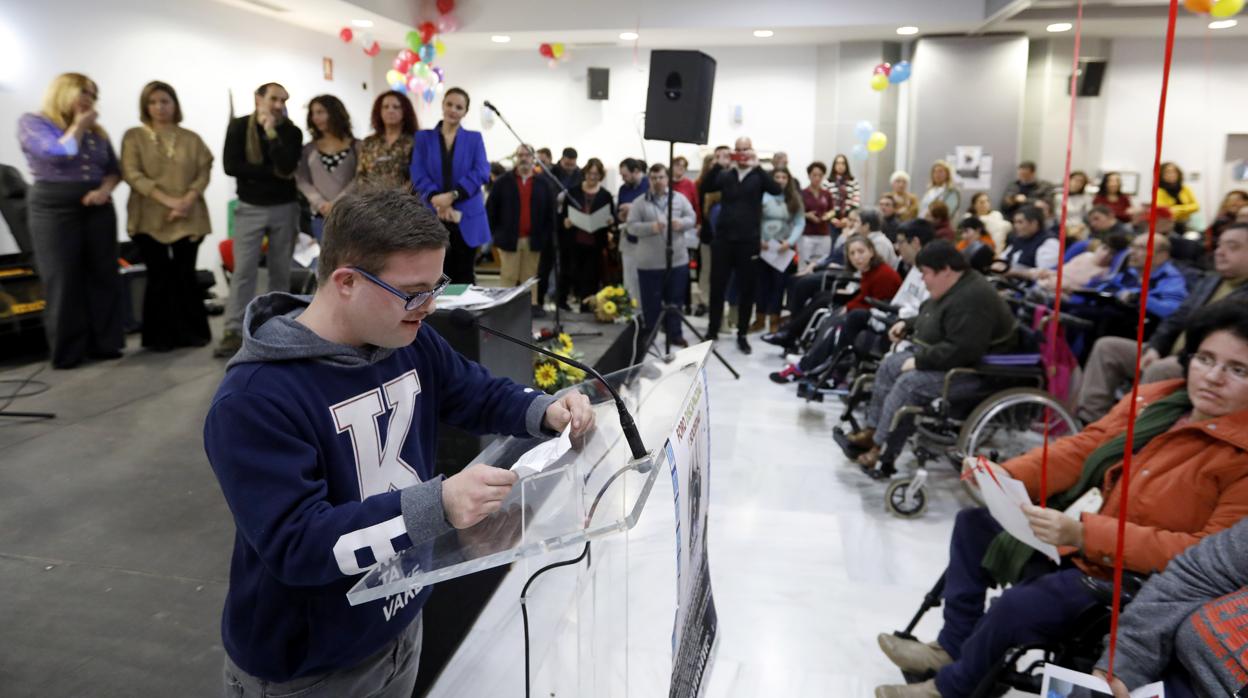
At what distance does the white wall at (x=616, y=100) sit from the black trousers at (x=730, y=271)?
4.31 meters

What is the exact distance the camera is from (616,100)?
10.5m

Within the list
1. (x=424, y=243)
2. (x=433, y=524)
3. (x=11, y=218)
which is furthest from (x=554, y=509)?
(x=11, y=218)

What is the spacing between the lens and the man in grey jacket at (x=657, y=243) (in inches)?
228

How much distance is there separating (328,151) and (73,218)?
132cm

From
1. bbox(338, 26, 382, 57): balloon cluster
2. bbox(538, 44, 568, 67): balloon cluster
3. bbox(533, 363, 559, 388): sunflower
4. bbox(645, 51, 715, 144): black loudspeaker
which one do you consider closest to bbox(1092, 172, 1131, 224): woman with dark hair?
bbox(645, 51, 715, 144): black loudspeaker

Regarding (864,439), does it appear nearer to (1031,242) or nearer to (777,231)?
(777,231)

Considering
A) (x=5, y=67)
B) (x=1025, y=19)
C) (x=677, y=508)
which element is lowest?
(x=677, y=508)

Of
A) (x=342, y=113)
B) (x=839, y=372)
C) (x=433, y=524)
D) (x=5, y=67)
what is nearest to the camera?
(x=433, y=524)

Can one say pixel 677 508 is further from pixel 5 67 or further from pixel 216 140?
pixel 216 140

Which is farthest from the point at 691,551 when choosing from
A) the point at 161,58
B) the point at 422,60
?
the point at 422,60

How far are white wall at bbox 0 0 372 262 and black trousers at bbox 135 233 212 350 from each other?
1.37 metres

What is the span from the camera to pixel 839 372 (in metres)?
4.66

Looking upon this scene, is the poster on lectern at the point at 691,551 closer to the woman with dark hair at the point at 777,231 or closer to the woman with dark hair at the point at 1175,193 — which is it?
the woman with dark hair at the point at 777,231

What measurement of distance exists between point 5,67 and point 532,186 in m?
3.47
